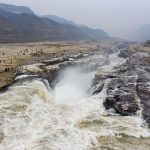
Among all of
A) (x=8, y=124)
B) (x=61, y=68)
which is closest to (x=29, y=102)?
(x=8, y=124)

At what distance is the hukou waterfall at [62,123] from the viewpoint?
25156mm

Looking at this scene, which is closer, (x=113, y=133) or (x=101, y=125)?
(x=113, y=133)

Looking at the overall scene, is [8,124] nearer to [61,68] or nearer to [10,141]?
[10,141]

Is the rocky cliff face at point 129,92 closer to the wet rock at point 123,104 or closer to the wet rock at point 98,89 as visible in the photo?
the wet rock at point 123,104

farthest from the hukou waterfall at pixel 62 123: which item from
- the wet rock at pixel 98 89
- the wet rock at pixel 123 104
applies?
the wet rock at pixel 123 104

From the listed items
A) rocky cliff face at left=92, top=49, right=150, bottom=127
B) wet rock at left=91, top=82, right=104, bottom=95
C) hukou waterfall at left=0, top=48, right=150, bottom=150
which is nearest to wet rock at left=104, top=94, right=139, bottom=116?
rocky cliff face at left=92, top=49, right=150, bottom=127

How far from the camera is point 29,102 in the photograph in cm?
3400

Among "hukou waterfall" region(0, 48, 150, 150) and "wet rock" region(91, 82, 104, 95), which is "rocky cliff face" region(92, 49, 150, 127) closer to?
"wet rock" region(91, 82, 104, 95)

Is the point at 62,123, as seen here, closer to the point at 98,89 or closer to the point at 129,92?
the point at 129,92

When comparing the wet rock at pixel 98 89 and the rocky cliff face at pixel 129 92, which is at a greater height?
the rocky cliff face at pixel 129 92

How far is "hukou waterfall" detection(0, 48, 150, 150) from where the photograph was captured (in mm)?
25156

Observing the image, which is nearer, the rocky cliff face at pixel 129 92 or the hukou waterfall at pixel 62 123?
the hukou waterfall at pixel 62 123

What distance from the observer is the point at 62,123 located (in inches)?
1146

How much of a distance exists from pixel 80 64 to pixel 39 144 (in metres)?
42.1
